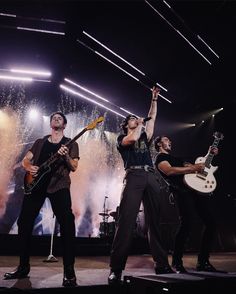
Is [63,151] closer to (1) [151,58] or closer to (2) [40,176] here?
(2) [40,176]

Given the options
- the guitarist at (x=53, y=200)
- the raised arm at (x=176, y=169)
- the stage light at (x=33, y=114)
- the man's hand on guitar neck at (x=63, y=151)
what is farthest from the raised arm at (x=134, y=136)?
the stage light at (x=33, y=114)

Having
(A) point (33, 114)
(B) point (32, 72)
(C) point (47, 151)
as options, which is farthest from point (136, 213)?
(A) point (33, 114)

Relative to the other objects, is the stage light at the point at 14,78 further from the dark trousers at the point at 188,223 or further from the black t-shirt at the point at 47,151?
the dark trousers at the point at 188,223

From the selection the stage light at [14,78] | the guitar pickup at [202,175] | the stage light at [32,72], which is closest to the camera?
the guitar pickup at [202,175]

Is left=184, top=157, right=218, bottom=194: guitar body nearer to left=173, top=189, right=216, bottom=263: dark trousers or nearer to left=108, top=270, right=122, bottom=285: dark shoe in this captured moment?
left=173, top=189, right=216, bottom=263: dark trousers

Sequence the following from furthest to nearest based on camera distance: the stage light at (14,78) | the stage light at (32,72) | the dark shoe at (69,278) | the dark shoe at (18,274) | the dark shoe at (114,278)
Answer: the stage light at (14,78) → the stage light at (32,72) → the dark shoe at (18,274) → the dark shoe at (114,278) → the dark shoe at (69,278)

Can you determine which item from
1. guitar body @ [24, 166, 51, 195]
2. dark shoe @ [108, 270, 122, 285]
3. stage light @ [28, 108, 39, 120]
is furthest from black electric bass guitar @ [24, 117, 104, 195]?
stage light @ [28, 108, 39, 120]

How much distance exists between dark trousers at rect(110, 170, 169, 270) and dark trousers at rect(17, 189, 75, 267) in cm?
48

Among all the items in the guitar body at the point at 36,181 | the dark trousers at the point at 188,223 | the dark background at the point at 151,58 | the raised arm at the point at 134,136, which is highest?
the dark background at the point at 151,58

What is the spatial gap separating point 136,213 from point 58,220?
83cm

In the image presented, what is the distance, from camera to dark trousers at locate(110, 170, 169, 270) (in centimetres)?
322

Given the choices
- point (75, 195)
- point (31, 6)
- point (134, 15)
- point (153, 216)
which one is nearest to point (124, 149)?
point (153, 216)

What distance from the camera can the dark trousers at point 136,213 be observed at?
322 centimetres

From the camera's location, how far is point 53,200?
3225mm
